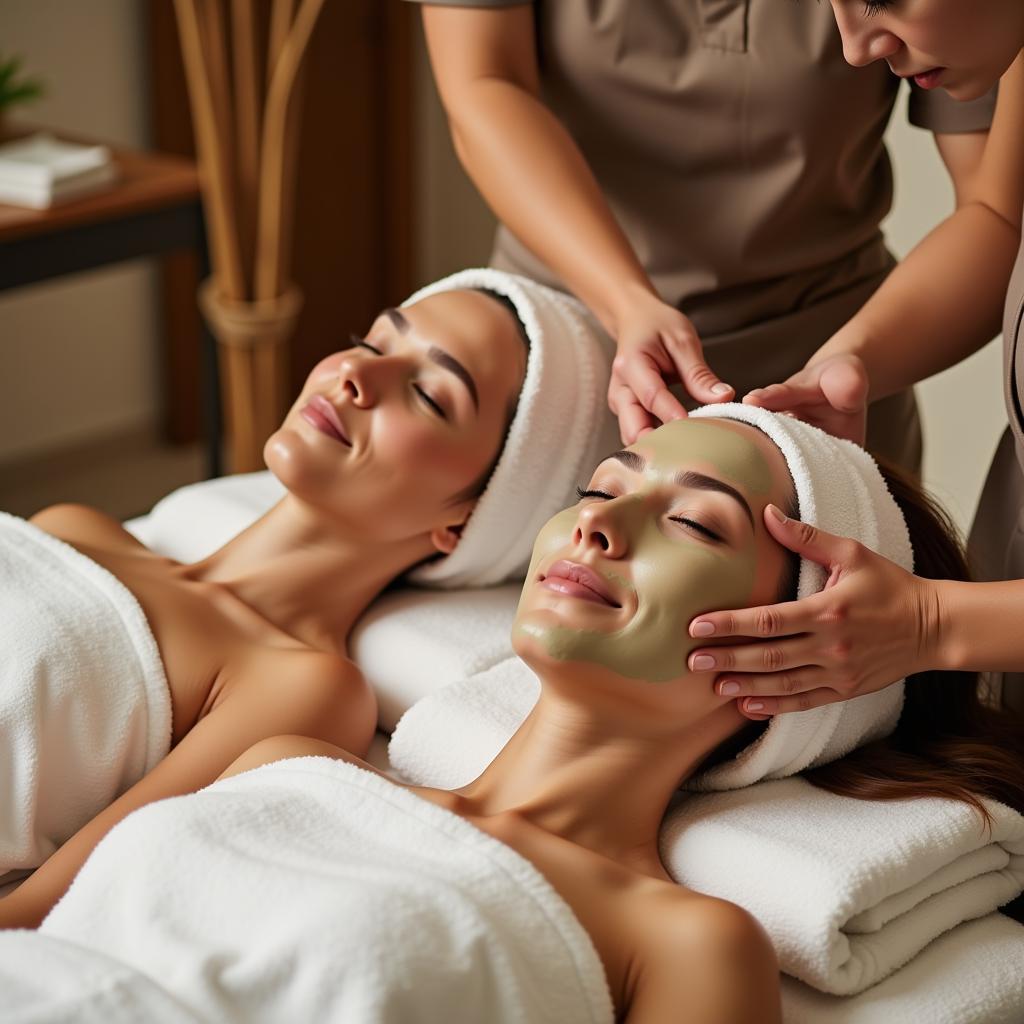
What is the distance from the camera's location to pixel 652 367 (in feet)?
5.27

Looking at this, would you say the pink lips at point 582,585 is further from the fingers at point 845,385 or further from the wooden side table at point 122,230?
the wooden side table at point 122,230

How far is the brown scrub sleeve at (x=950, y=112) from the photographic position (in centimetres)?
173

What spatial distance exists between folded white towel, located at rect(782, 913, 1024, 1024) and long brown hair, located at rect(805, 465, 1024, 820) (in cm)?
14

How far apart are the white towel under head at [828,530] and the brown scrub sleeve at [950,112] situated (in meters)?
0.51

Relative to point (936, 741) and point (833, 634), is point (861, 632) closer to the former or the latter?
point (833, 634)

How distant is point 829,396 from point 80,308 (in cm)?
282

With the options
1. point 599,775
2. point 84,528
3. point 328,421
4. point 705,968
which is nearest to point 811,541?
point 599,775

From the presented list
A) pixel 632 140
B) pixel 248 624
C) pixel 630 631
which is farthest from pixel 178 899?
pixel 632 140

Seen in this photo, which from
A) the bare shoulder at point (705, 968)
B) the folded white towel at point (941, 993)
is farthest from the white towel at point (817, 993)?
the bare shoulder at point (705, 968)

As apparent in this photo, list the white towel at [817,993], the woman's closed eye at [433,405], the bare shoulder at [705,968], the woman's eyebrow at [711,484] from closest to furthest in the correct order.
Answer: the white towel at [817,993] → the bare shoulder at [705,968] → the woman's eyebrow at [711,484] → the woman's closed eye at [433,405]

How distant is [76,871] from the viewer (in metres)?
1.40

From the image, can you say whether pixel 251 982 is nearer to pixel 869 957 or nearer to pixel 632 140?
pixel 869 957

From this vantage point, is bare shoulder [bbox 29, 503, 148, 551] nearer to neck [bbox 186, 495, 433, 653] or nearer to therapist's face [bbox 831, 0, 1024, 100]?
neck [bbox 186, 495, 433, 653]

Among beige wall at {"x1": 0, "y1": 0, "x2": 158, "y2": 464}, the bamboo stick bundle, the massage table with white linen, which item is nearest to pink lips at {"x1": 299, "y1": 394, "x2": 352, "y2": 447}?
the massage table with white linen
